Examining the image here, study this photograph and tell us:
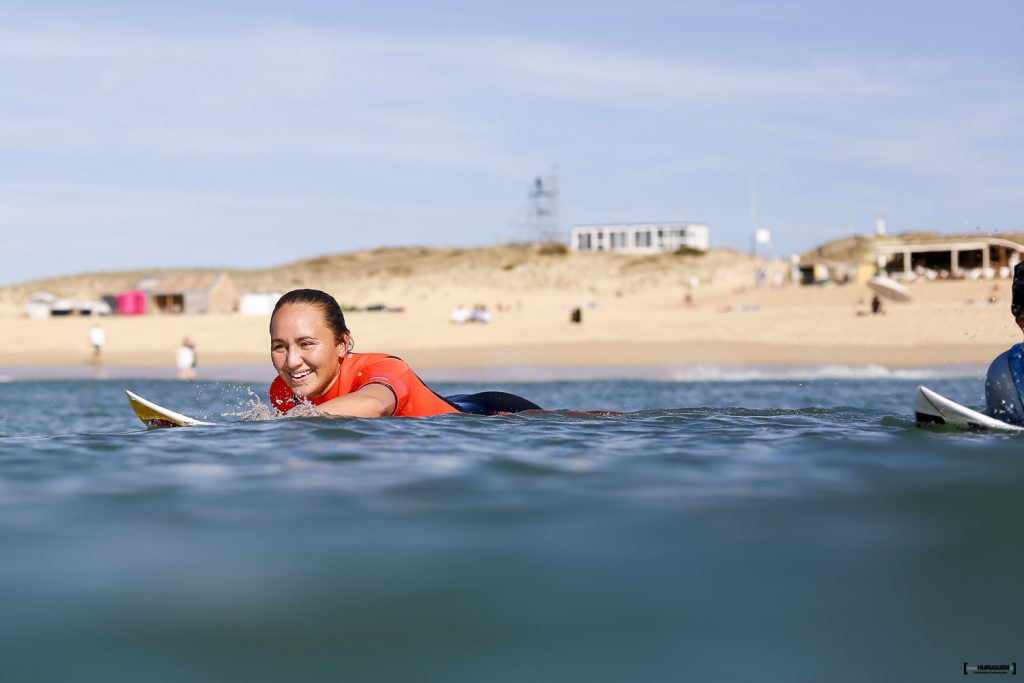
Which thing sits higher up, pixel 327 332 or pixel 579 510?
pixel 327 332

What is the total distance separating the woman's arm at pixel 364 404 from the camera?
236 inches

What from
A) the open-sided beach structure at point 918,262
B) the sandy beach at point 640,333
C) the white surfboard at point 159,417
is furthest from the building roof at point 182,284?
the white surfboard at point 159,417

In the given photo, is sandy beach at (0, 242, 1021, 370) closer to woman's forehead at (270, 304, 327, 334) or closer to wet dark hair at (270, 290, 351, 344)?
wet dark hair at (270, 290, 351, 344)

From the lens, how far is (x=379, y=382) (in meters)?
6.36

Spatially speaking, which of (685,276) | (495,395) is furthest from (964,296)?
(495,395)

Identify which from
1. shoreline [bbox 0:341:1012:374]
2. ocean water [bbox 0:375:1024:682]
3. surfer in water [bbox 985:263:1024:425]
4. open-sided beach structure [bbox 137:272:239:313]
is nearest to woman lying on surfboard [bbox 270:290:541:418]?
ocean water [bbox 0:375:1024:682]

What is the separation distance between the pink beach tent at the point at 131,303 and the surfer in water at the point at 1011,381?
7807 cm

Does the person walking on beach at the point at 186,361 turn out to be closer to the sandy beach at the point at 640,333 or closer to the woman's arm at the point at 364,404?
the sandy beach at the point at 640,333

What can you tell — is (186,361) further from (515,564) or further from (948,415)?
(515,564)

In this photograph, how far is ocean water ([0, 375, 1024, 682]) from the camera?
243 centimetres

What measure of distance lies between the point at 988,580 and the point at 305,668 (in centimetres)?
186

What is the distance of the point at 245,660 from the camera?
7.84 feet

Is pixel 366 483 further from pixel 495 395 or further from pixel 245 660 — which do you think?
pixel 495 395

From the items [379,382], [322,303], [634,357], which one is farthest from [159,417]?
[634,357]
